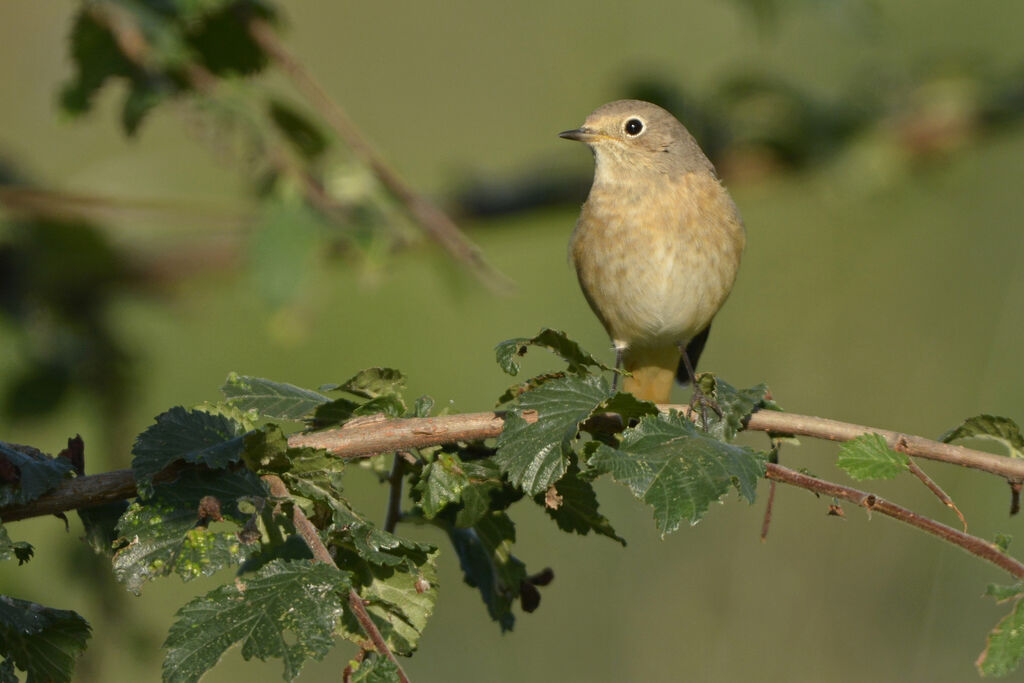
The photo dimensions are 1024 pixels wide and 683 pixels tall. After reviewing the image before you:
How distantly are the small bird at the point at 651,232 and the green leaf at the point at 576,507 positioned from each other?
1706 millimetres

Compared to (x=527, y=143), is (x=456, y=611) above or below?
below

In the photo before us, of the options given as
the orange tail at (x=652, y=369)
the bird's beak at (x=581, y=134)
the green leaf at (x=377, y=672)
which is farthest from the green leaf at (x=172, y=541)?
the orange tail at (x=652, y=369)

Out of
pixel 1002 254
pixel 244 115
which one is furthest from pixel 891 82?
pixel 244 115

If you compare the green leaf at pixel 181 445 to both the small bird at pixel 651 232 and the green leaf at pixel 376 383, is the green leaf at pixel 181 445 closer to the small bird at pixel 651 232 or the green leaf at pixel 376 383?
the green leaf at pixel 376 383

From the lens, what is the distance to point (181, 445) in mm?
1706

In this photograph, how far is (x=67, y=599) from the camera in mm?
3543

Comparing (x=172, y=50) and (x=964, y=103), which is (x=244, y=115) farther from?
(x=964, y=103)

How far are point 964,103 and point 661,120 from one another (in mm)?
1055

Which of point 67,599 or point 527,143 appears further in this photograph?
point 527,143

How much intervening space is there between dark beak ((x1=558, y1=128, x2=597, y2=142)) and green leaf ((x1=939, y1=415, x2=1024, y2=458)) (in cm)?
215

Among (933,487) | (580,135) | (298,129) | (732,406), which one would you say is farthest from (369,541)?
(580,135)

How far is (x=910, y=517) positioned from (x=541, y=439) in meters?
0.58

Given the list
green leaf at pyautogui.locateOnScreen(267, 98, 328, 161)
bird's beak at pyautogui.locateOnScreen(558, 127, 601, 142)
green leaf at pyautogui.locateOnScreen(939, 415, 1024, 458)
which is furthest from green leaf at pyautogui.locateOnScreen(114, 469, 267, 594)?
bird's beak at pyautogui.locateOnScreen(558, 127, 601, 142)

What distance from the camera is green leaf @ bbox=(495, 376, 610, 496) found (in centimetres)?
178
